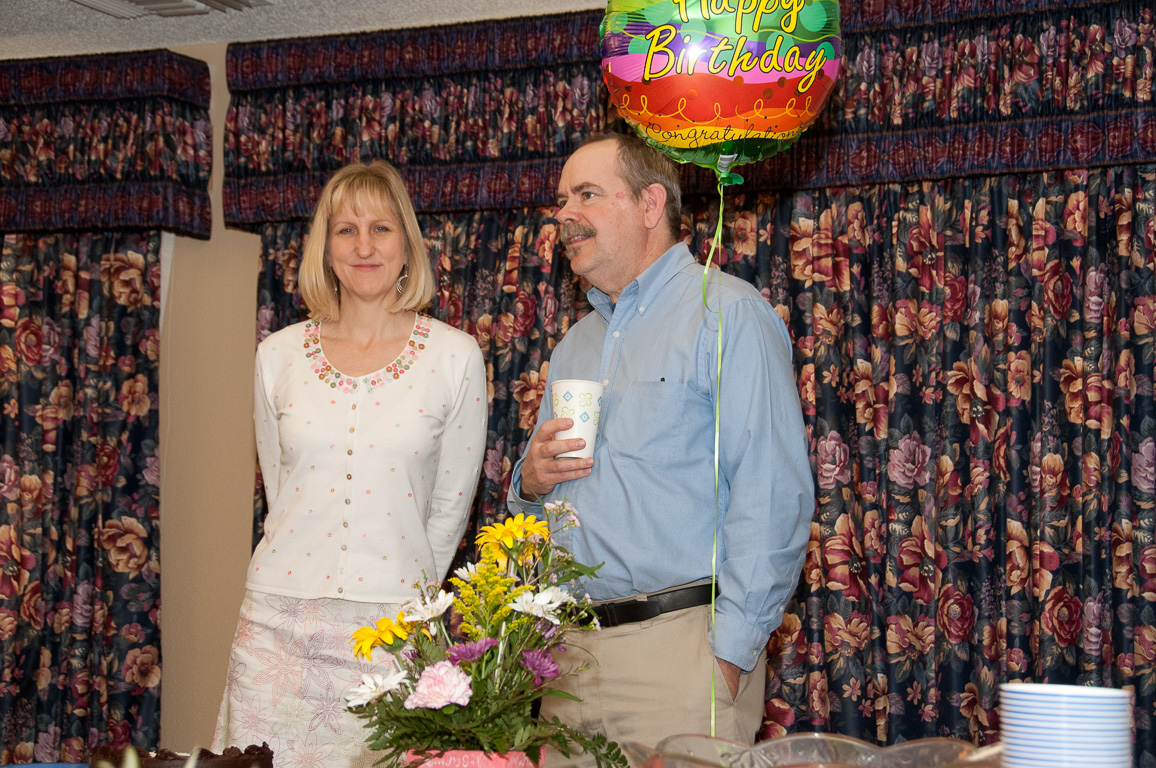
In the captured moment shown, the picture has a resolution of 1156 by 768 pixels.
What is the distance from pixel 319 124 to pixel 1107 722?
3.32m

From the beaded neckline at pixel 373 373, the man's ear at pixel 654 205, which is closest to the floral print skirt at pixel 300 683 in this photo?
the beaded neckline at pixel 373 373

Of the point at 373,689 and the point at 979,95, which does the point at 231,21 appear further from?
the point at 373,689

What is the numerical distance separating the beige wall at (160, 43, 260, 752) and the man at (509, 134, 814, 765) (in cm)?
216

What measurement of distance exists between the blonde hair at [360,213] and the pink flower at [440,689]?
1.43 m

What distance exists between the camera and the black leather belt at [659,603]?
188 centimetres

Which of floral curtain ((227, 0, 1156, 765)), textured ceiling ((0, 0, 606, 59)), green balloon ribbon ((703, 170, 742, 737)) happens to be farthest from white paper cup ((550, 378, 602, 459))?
textured ceiling ((0, 0, 606, 59))

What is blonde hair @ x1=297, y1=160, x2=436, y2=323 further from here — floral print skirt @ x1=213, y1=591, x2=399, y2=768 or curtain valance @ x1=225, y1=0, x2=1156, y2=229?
curtain valance @ x1=225, y1=0, x2=1156, y2=229

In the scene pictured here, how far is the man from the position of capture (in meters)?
1.84

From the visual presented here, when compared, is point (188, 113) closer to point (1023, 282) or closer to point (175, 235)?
point (175, 235)

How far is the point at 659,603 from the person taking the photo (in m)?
1.88

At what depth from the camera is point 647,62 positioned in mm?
1769

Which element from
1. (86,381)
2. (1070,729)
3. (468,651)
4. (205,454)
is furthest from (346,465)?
(86,381)

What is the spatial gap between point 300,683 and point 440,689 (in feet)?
4.04

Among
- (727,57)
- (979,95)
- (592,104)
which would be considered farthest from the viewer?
(592,104)
